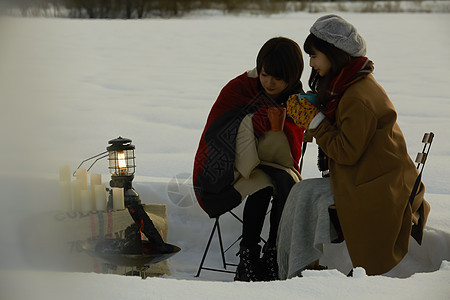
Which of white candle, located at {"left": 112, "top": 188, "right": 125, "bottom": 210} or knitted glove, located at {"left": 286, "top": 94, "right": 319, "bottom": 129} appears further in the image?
white candle, located at {"left": 112, "top": 188, "right": 125, "bottom": 210}

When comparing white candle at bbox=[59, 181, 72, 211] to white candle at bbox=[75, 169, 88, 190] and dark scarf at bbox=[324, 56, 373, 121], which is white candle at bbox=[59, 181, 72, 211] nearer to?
dark scarf at bbox=[324, 56, 373, 121]

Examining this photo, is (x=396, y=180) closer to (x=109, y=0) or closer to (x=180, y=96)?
(x=109, y=0)

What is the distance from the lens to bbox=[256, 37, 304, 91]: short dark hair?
1.98 meters

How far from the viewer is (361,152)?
178 cm

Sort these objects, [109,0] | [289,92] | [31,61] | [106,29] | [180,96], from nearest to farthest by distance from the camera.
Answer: [31,61] < [109,0] < [289,92] < [180,96] < [106,29]

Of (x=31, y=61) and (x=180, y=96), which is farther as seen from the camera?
(x=180, y=96)

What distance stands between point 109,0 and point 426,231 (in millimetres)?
1946

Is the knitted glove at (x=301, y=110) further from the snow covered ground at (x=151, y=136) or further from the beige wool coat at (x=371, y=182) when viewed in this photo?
the snow covered ground at (x=151, y=136)

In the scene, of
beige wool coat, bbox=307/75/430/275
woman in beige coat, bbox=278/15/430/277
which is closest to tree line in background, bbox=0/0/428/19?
woman in beige coat, bbox=278/15/430/277

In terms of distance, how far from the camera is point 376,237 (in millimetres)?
1810

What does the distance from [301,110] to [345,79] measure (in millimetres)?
190

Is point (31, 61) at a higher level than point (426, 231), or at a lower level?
higher

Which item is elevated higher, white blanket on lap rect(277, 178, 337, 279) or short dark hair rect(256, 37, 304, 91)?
short dark hair rect(256, 37, 304, 91)

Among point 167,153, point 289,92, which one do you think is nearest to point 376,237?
point 289,92
